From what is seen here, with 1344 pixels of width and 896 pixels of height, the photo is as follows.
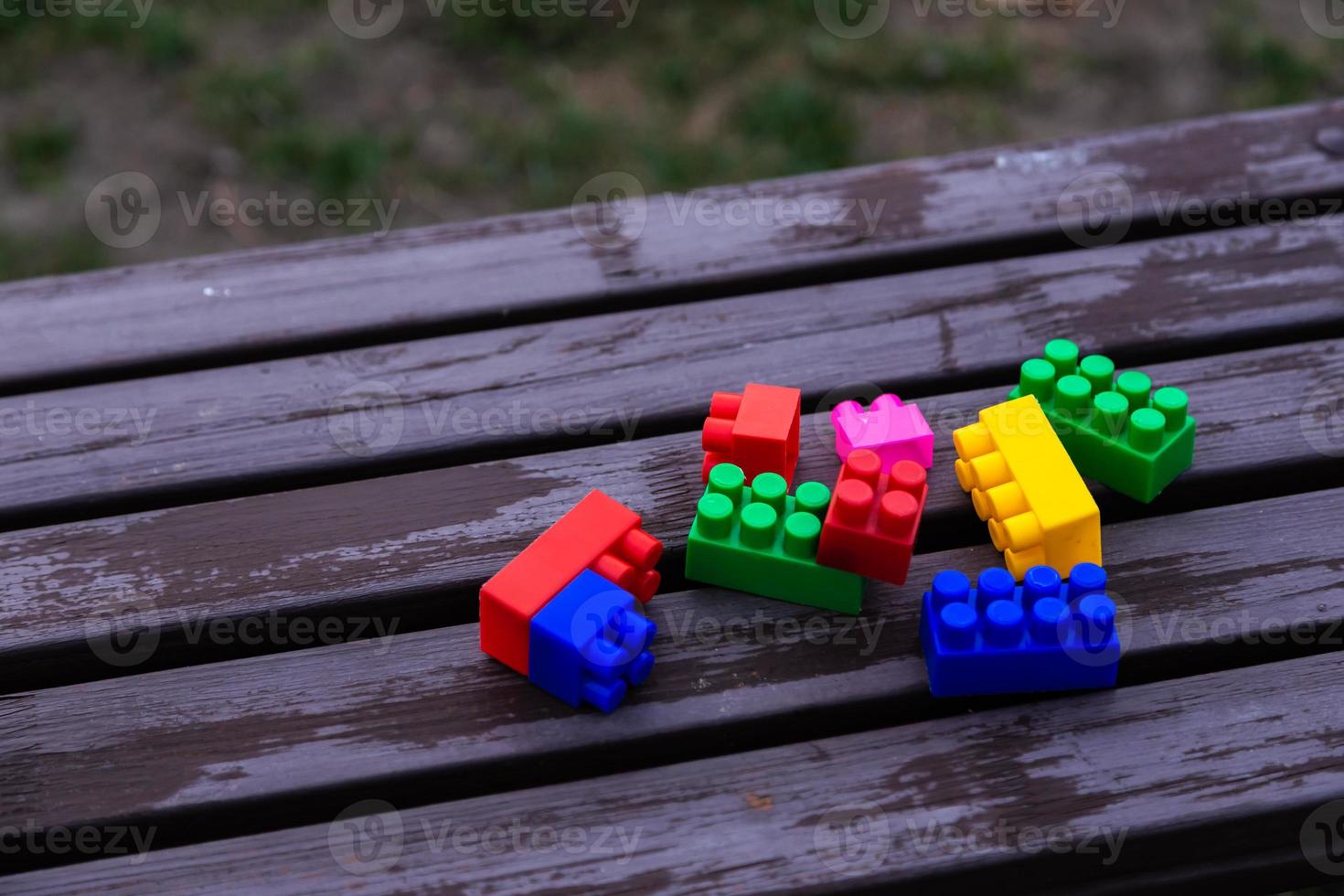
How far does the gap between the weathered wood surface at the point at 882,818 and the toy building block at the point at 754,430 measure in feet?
1.10

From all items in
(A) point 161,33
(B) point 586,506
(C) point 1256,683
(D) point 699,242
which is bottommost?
(C) point 1256,683

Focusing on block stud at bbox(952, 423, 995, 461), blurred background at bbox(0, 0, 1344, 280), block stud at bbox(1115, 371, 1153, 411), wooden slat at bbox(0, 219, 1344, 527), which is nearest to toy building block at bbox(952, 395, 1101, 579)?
block stud at bbox(952, 423, 995, 461)

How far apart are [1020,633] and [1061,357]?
411 mm

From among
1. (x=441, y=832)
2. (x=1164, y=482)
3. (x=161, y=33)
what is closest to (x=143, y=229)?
(x=161, y=33)

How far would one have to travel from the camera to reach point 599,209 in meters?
1.92

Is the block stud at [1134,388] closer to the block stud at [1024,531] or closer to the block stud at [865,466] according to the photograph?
the block stud at [1024,531]

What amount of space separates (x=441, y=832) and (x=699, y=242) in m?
1.00

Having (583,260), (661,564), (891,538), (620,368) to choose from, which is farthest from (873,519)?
(583,260)

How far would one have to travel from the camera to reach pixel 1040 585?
4.18 ft

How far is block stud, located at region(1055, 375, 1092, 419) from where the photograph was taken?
146 centimetres

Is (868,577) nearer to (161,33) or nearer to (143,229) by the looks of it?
(143,229)

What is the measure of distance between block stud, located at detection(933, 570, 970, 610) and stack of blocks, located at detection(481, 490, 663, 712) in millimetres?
308

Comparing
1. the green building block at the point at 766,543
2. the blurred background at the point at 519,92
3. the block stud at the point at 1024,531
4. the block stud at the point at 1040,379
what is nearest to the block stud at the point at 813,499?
the green building block at the point at 766,543

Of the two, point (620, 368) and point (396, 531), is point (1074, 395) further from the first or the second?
point (396, 531)
